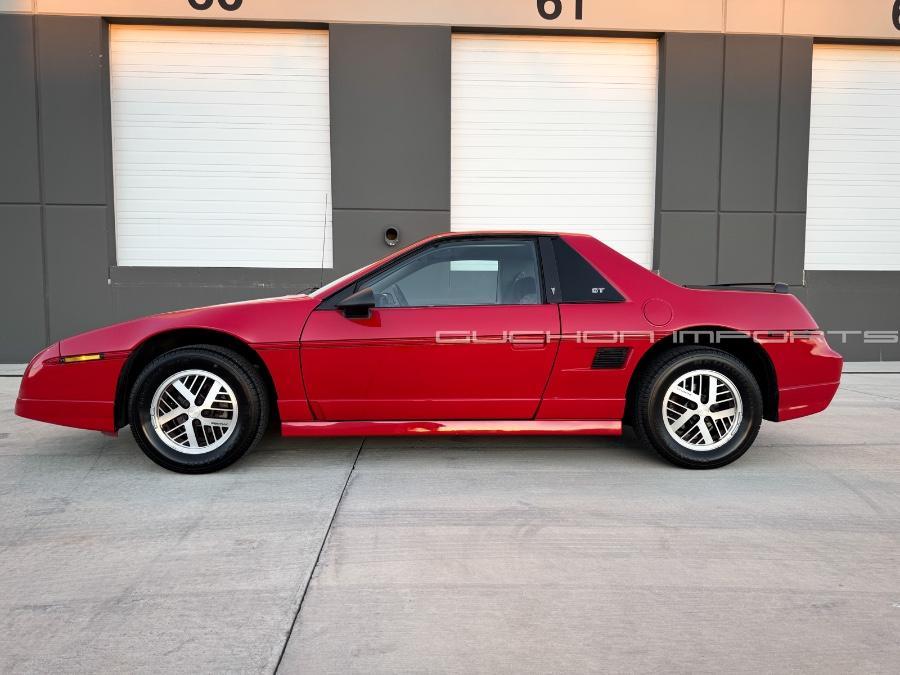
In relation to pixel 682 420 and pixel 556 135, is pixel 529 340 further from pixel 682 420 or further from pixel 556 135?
pixel 556 135

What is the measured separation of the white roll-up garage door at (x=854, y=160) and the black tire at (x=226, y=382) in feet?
28.0

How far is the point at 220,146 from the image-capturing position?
→ 28.2 ft

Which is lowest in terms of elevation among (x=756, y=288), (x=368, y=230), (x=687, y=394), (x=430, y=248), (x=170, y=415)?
(x=170, y=415)

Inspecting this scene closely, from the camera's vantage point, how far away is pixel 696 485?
345 cm

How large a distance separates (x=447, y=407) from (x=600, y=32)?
7.05 metres

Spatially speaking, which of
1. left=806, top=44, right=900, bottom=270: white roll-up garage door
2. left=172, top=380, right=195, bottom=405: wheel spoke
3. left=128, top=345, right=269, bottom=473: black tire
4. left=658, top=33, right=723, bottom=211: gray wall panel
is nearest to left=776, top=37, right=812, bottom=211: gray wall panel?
left=806, top=44, right=900, bottom=270: white roll-up garage door

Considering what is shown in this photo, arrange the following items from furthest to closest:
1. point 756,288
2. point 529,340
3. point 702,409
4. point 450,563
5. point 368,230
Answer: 1. point 368,230
2. point 756,288
3. point 702,409
4. point 529,340
5. point 450,563

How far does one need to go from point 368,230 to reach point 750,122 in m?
5.53

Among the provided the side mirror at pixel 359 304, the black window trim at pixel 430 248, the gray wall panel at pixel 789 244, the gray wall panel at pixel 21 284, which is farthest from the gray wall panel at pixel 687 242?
the gray wall panel at pixel 21 284

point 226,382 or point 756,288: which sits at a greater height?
point 756,288

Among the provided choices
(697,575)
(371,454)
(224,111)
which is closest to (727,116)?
(224,111)

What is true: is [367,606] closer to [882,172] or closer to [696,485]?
[696,485]

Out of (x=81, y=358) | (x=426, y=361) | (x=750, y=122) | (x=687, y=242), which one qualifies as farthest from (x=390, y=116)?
(x=81, y=358)

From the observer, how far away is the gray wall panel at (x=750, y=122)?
866cm
